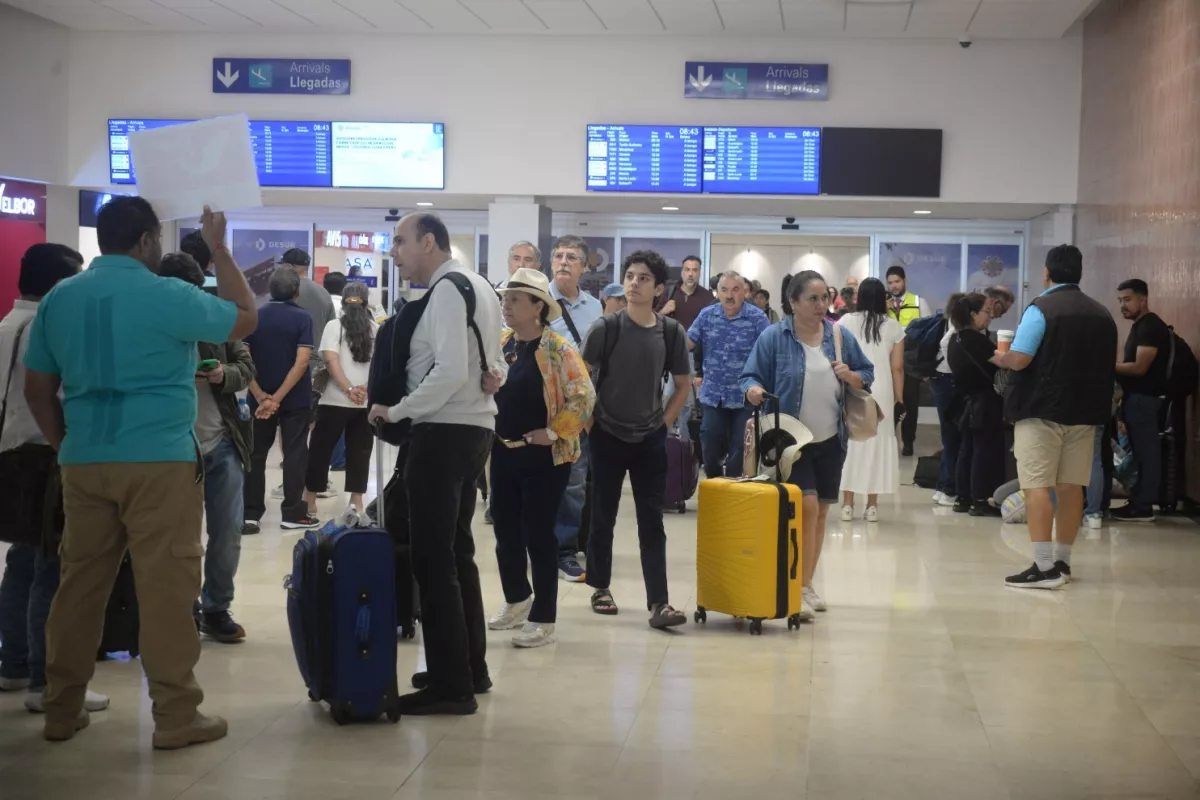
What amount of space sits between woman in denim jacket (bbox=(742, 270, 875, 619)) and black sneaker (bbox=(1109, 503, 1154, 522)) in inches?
176

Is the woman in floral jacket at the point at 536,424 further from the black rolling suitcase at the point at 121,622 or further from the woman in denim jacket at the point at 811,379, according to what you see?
the black rolling suitcase at the point at 121,622

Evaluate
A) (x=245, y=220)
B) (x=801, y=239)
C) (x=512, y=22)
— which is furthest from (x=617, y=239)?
(x=245, y=220)

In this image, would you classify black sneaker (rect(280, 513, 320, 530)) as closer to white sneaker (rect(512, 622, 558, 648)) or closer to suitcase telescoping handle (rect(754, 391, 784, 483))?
white sneaker (rect(512, 622, 558, 648))

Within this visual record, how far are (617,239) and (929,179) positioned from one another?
390cm

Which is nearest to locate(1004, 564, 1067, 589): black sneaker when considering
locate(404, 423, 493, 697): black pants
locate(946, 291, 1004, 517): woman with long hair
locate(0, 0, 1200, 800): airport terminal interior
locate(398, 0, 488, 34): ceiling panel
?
locate(0, 0, 1200, 800): airport terminal interior

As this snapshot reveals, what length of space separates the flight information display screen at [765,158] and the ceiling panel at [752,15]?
942 millimetres

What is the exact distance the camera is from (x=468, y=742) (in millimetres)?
3988

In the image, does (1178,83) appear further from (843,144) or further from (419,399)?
(419,399)

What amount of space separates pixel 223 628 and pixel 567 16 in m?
8.55

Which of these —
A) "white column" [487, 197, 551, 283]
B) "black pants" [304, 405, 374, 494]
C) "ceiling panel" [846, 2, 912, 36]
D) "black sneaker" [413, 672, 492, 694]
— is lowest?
"black sneaker" [413, 672, 492, 694]

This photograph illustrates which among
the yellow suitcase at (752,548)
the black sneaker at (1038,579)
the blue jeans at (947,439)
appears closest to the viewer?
the yellow suitcase at (752,548)

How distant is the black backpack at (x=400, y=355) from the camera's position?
A: 4180mm

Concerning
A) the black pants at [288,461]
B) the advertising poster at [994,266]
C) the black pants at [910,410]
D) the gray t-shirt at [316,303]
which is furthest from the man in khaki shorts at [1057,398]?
the advertising poster at [994,266]

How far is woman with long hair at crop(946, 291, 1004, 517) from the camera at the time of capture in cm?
940
